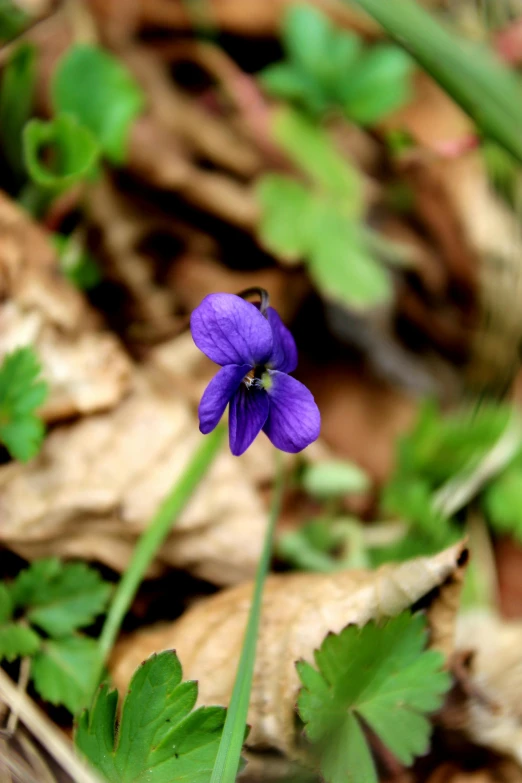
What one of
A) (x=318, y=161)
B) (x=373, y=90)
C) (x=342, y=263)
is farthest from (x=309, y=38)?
(x=342, y=263)

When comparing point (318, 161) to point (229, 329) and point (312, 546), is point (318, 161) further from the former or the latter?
point (229, 329)

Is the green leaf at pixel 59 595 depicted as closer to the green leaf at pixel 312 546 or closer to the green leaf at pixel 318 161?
the green leaf at pixel 312 546

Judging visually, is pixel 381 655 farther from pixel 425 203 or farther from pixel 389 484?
Answer: pixel 425 203

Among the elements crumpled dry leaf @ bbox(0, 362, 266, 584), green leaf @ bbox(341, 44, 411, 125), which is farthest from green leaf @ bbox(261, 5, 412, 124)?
crumpled dry leaf @ bbox(0, 362, 266, 584)

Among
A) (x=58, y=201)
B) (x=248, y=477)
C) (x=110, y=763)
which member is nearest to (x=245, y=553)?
(x=248, y=477)

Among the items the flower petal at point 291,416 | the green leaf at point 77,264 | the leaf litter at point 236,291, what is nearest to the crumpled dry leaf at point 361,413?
the leaf litter at point 236,291

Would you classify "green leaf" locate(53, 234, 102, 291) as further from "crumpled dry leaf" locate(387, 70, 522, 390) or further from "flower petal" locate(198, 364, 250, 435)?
"crumpled dry leaf" locate(387, 70, 522, 390)
